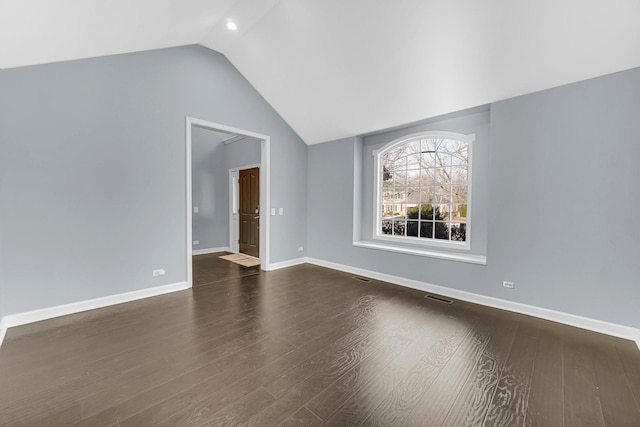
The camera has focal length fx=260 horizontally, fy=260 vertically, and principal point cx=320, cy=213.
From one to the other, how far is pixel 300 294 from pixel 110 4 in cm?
360

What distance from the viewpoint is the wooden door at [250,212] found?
5.97 m

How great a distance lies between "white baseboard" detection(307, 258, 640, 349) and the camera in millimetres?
2492

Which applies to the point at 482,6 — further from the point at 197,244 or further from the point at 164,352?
the point at 197,244

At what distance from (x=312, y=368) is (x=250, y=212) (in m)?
4.69

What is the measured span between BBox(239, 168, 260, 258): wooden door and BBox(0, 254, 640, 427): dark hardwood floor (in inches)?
113

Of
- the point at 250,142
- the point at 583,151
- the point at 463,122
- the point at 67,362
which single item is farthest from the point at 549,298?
the point at 250,142

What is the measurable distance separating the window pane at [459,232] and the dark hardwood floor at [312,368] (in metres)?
1.07

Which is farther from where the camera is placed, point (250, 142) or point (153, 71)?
point (250, 142)

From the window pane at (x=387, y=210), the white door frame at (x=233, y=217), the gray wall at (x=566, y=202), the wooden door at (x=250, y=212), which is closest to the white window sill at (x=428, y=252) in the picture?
the gray wall at (x=566, y=202)

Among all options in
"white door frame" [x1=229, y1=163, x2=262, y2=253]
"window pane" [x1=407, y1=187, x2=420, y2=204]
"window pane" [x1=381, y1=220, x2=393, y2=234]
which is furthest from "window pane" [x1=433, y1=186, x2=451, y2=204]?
"white door frame" [x1=229, y1=163, x2=262, y2=253]

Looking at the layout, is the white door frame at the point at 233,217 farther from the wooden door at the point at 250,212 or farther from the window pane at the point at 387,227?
the window pane at the point at 387,227

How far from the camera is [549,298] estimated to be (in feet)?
9.37

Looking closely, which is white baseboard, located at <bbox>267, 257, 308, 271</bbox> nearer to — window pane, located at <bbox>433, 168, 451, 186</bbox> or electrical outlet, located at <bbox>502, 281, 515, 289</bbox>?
window pane, located at <bbox>433, 168, 451, 186</bbox>

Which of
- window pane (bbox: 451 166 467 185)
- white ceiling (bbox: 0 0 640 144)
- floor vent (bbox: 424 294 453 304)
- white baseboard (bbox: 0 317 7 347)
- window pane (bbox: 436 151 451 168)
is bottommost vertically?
floor vent (bbox: 424 294 453 304)
